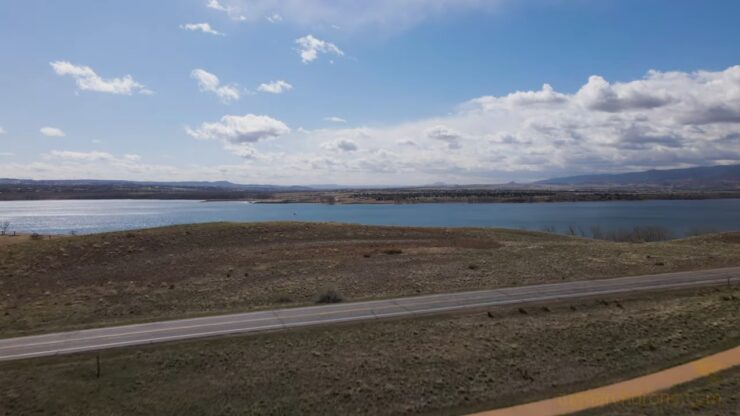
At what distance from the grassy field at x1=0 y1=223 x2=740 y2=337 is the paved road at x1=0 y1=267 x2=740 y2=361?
6.04ft

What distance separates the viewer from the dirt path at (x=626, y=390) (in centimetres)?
1553

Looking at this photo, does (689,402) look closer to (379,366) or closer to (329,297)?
(379,366)

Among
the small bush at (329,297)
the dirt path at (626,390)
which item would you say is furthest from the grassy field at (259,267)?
the dirt path at (626,390)

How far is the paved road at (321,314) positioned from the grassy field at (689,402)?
10.6 meters

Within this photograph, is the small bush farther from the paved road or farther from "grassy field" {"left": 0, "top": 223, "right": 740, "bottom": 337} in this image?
the paved road

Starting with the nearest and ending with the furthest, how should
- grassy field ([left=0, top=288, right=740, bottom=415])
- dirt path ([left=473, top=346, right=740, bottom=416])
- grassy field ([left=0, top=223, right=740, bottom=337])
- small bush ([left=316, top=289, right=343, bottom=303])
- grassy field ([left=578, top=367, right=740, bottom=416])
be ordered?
1. grassy field ([left=578, top=367, right=740, bottom=416])
2. dirt path ([left=473, top=346, right=740, bottom=416])
3. grassy field ([left=0, top=288, right=740, bottom=415])
4. small bush ([left=316, top=289, right=343, bottom=303])
5. grassy field ([left=0, top=223, right=740, bottom=337])

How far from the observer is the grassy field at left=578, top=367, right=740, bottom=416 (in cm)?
1459

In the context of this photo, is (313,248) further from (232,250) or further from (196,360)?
(196,360)

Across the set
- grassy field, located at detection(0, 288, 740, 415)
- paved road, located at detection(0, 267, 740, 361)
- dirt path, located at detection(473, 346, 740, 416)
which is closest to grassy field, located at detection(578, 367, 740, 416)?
dirt path, located at detection(473, 346, 740, 416)

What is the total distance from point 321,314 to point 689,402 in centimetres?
1632

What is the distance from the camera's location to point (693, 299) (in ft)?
87.8

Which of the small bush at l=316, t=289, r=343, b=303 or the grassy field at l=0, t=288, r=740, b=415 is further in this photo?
the small bush at l=316, t=289, r=343, b=303

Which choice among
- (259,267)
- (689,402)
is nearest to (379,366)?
(689,402)

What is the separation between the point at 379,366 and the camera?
18719 millimetres
